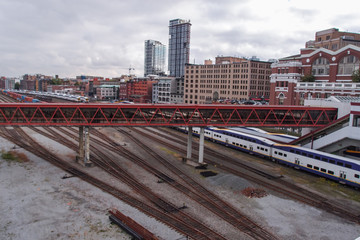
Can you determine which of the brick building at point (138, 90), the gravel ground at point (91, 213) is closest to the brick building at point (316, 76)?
the gravel ground at point (91, 213)

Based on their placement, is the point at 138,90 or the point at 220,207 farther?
the point at 138,90

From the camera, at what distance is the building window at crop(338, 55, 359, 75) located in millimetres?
63397

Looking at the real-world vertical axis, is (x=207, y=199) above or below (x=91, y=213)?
above

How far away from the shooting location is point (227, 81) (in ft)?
376

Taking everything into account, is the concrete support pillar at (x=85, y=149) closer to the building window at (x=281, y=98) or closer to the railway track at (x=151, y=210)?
the railway track at (x=151, y=210)

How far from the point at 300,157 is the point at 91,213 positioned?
98.1 feet

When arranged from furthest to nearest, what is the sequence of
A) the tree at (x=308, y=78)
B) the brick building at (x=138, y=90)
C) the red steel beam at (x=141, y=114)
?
the brick building at (x=138, y=90)
the tree at (x=308, y=78)
the red steel beam at (x=141, y=114)

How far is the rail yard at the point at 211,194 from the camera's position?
937 inches

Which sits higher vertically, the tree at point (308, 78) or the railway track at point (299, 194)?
the tree at point (308, 78)

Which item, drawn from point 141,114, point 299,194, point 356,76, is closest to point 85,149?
point 141,114

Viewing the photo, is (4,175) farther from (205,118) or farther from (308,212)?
(308,212)

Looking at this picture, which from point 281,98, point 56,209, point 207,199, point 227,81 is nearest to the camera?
point 56,209

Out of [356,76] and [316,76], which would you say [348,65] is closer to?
[356,76]

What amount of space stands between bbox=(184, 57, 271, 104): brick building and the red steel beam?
214 feet
